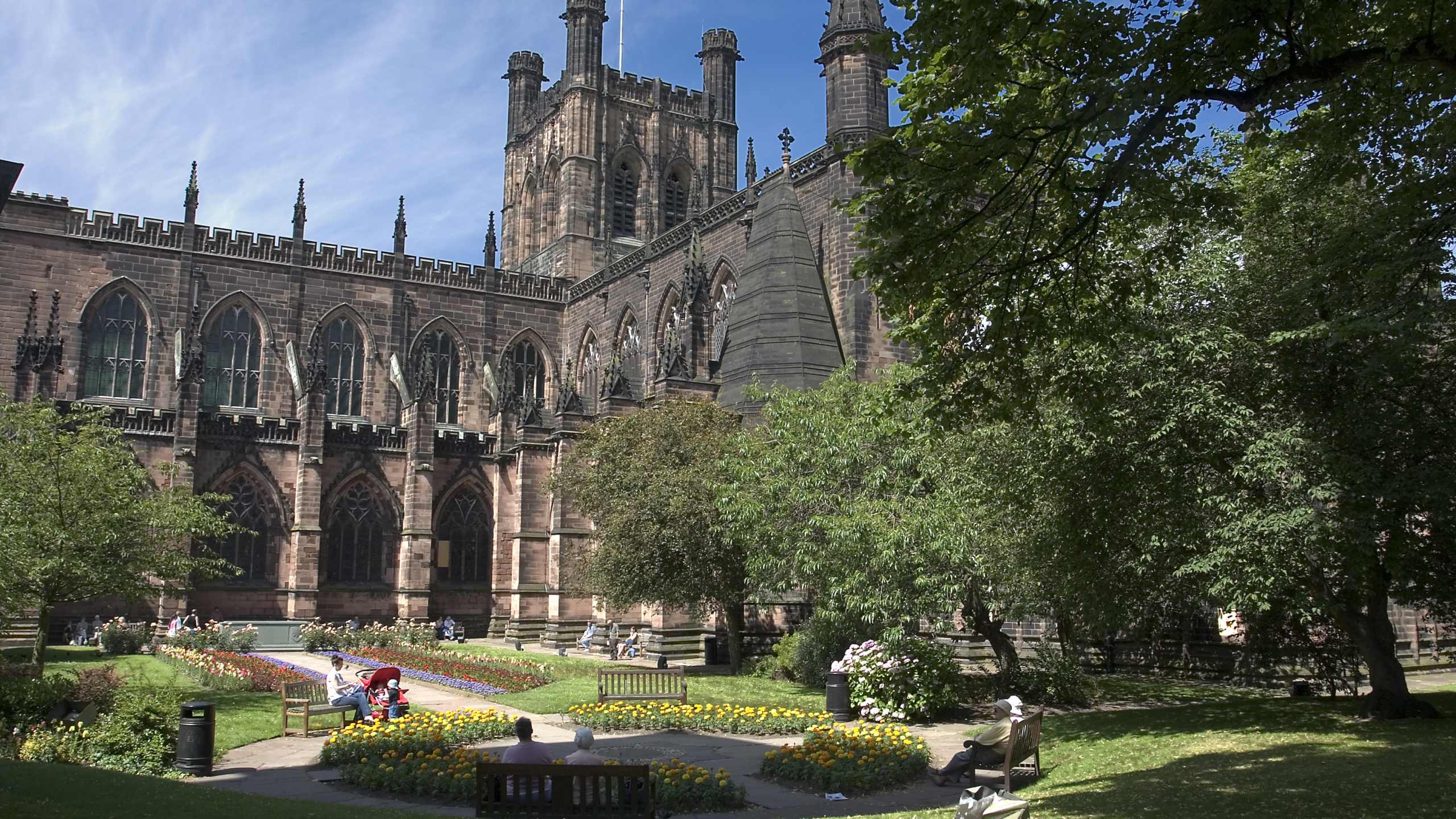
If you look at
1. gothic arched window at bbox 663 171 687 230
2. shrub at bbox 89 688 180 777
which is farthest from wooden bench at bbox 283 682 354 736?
gothic arched window at bbox 663 171 687 230

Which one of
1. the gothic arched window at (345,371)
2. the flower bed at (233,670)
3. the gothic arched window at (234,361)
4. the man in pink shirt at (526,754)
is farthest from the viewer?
the gothic arched window at (345,371)

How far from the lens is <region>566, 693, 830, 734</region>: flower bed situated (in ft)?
53.1

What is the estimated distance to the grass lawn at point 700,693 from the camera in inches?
758

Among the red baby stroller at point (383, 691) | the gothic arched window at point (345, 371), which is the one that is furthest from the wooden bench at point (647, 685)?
the gothic arched window at point (345, 371)

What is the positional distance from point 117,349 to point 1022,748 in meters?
40.8

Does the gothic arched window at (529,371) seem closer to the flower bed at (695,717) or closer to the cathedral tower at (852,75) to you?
the cathedral tower at (852,75)

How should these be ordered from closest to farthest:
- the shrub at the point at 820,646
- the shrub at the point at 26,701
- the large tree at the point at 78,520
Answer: the shrub at the point at 26,701, the large tree at the point at 78,520, the shrub at the point at 820,646

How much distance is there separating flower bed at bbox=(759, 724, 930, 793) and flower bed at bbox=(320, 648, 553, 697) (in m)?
9.47

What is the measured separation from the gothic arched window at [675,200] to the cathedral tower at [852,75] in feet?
76.3

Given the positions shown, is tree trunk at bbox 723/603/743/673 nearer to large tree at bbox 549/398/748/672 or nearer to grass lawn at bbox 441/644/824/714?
large tree at bbox 549/398/748/672

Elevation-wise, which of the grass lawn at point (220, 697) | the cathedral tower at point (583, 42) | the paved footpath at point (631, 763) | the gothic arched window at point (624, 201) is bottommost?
the paved footpath at point (631, 763)

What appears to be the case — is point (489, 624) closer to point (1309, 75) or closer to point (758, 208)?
point (758, 208)

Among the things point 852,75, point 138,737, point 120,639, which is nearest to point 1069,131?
point 138,737

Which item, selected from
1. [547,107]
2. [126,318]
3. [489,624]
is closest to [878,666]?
[489,624]
